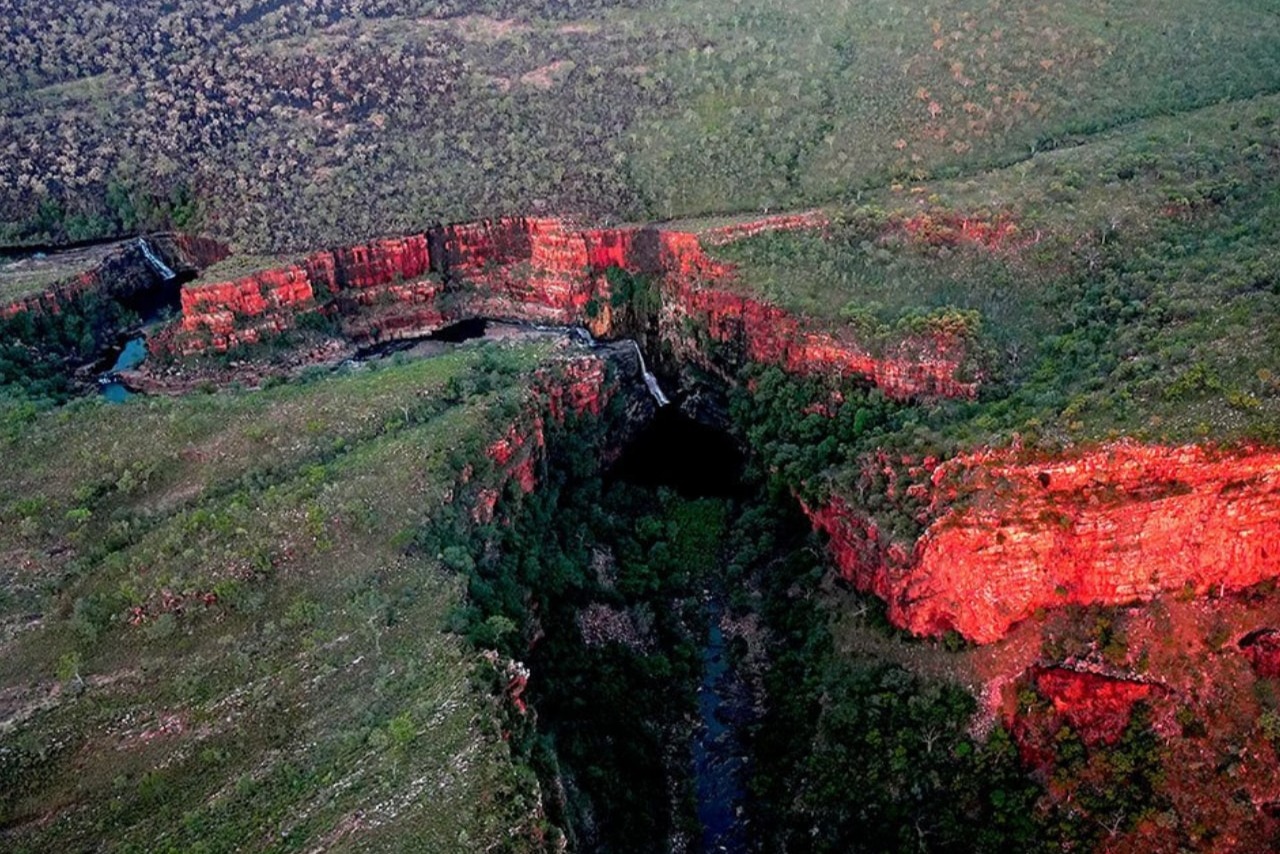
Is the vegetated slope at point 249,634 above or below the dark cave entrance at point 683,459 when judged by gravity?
above

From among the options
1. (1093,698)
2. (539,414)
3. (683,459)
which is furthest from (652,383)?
(1093,698)

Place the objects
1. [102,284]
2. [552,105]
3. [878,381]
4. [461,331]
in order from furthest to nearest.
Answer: [552,105] → [461,331] → [102,284] → [878,381]

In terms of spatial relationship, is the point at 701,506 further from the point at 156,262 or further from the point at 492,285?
the point at 156,262

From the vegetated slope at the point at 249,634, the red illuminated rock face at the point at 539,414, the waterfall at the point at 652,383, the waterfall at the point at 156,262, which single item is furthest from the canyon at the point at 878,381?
the vegetated slope at the point at 249,634

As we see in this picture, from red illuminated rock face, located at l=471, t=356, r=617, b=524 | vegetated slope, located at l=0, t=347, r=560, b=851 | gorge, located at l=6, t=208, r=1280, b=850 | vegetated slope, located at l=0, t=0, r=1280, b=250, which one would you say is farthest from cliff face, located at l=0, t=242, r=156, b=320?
red illuminated rock face, located at l=471, t=356, r=617, b=524

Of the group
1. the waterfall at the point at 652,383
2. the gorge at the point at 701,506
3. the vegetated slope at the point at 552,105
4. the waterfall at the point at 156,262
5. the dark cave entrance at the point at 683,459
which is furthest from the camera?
the waterfall at the point at 156,262

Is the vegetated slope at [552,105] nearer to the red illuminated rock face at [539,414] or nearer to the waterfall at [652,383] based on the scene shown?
the waterfall at [652,383]
